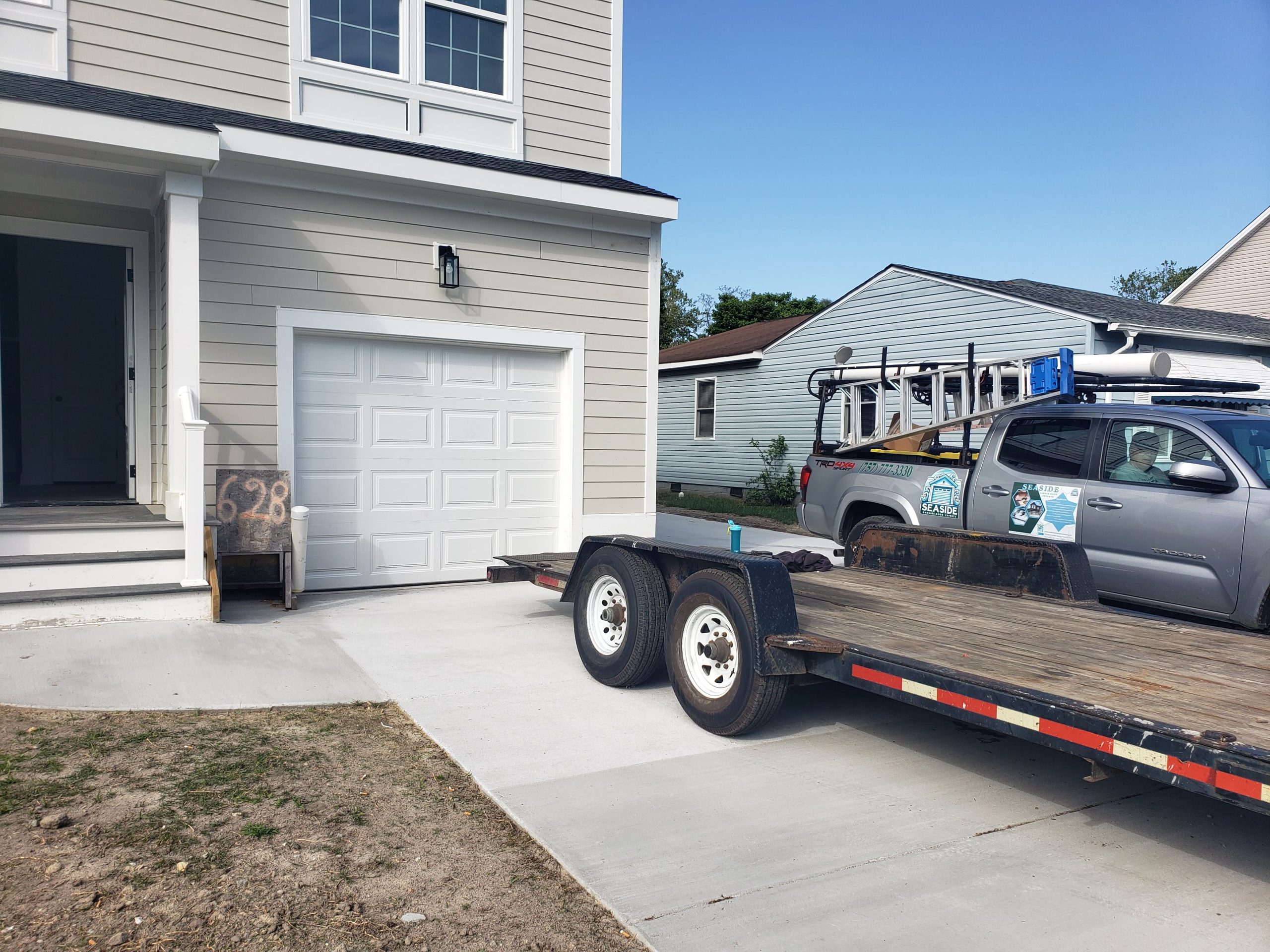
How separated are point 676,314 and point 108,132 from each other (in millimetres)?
44977

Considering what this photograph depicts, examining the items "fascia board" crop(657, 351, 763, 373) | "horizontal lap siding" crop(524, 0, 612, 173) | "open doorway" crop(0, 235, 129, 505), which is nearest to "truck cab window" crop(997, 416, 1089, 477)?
"horizontal lap siding" crop(524, 0, 612, 173)

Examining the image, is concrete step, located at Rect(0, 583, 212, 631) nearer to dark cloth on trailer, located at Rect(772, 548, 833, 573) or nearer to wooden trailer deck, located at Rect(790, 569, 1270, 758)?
dark cloth on trailer, located at Rect(772, 548, 833, 573)

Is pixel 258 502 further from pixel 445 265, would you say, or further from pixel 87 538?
pixel 445 265

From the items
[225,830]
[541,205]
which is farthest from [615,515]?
[225,830]

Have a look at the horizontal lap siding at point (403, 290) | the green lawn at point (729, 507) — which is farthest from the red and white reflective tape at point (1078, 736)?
the green lawn at point (729, 507)

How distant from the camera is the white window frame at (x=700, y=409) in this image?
22406mm

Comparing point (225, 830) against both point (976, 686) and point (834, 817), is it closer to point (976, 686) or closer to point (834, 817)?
point (834, 817)

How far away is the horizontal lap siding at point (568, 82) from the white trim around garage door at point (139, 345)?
3952 millimetres

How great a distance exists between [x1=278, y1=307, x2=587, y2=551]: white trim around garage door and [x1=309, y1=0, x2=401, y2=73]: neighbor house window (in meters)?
2.53

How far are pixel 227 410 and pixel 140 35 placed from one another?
10.9 ft

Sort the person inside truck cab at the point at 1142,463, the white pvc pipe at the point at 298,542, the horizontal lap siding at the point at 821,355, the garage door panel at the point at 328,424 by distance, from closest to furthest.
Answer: the person inside truck cab at the point at 1142,463
the white pvc pipe at the point at 298,542
the garage door panel at the point at 328,424
the horizontal lap siding at the point at 821,355

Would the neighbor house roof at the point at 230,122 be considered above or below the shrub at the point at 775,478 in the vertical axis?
above

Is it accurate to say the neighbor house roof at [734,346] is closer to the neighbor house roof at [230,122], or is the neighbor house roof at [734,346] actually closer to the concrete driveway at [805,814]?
the neighbor house roof at [230,122]

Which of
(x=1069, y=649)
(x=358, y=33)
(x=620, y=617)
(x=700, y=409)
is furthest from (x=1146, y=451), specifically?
(x=700, y=409)
